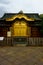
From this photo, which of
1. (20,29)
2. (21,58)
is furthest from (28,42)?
(21,58)

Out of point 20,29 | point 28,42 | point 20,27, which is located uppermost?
point 20,27

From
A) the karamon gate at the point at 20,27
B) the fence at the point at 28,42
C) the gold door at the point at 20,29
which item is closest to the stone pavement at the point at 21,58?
the fence at the point at 28,42

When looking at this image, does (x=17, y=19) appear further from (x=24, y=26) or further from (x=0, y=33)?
(x=0, y=33)

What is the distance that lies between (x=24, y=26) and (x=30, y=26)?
3.87ft

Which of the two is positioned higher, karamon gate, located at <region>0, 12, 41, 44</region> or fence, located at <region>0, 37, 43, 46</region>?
karamon gate, located at <region>0, 12, 41, 44</region>

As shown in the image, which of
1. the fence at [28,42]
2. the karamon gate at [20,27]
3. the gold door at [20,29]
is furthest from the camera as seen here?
the gold door at [20,29]

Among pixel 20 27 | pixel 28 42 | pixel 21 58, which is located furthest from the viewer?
pixel 20 27

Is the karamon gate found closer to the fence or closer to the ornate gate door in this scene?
the ornate gate door

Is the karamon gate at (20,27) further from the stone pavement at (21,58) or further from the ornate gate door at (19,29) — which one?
the stone pavement at (21,58)

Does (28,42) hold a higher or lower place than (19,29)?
lower

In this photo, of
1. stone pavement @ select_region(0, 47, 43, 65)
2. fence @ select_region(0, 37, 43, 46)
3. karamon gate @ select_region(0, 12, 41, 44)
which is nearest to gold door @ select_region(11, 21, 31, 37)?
karamon gate @ select_region(0, 12, 41, 44)

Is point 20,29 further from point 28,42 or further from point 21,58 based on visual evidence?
point 21,58

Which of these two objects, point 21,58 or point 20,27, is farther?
point 20,27

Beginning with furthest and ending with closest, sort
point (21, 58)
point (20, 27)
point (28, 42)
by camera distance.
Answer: point (20, 27), point (28, 42), point (21, 58)
